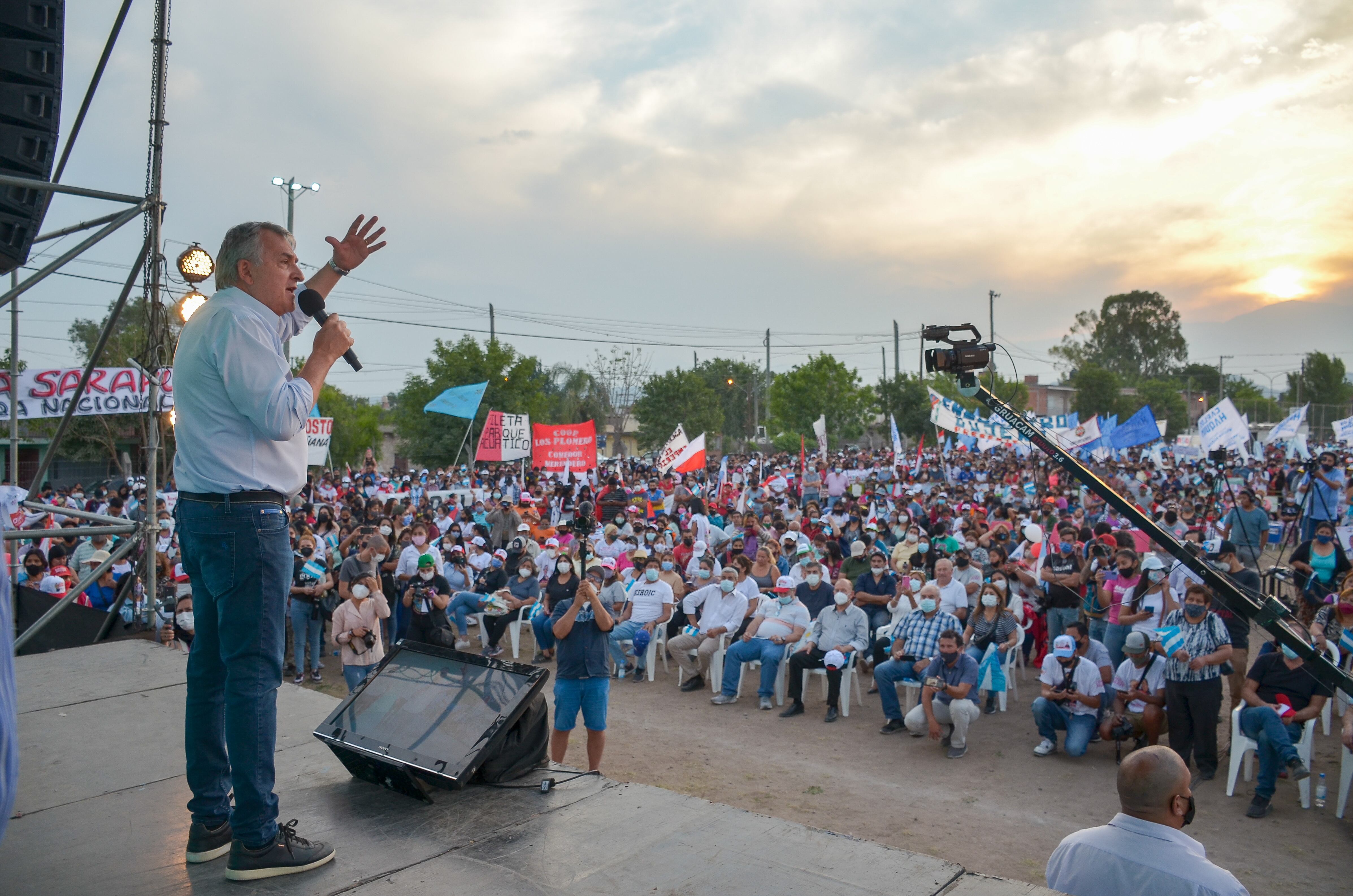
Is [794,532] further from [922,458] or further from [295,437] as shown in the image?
[922,458]

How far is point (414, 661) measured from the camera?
3672 mm

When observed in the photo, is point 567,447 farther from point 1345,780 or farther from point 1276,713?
point 1345,780

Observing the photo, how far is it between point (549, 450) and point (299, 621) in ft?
34.7

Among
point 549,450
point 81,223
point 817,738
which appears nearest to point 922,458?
point 549,450

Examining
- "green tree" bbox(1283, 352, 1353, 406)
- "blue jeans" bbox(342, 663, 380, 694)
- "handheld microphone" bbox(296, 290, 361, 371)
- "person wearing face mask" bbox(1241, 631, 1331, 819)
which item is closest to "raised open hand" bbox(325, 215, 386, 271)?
"handheld microphone" bbox(296, 290, 361, 371)

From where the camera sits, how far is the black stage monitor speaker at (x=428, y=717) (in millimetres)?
3010

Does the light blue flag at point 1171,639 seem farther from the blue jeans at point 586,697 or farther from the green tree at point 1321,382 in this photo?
the green tree at point 1321,382

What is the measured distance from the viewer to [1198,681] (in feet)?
23.0

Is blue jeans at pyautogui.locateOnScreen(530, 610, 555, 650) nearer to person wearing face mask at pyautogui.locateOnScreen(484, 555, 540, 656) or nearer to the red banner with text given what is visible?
person wearing face mask at pyautogui.locateOnScreen(484, 555, 540, 656)

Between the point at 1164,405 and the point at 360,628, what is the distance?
65.8m

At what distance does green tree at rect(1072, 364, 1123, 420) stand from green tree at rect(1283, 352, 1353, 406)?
20.2m

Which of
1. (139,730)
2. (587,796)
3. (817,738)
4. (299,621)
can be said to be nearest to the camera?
(587,796)

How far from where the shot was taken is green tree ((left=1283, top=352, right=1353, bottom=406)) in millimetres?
69875

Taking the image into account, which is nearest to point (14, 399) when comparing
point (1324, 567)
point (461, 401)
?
point (1324, 567)
